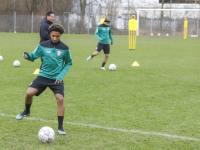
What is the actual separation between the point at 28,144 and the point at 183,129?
7.87 feet

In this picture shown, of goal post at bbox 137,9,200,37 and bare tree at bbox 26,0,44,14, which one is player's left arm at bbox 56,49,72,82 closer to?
goal post at bbox 137,9,200,37

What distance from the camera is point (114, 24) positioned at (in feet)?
151

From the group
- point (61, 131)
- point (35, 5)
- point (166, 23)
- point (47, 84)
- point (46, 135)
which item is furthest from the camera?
point (35, 5)

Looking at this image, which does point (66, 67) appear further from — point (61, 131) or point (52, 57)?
point (61, 131)

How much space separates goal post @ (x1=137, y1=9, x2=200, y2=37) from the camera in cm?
4256

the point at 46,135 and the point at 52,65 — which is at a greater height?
the point at 52,65

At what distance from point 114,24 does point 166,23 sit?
7045 millimetres

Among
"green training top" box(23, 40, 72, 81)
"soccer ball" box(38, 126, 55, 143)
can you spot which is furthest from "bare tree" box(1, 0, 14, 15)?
"soccer ball" box(38, 126, 55, 143)

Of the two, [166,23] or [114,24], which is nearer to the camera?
[166,23]

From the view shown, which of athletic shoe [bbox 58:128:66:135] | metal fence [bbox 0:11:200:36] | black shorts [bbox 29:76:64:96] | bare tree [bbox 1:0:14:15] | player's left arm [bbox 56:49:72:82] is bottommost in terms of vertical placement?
athletic shoe [bbox 58:128:66:135]

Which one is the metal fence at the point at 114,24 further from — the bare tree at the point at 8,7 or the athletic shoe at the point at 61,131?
the athletic shoe at the point at 61,131

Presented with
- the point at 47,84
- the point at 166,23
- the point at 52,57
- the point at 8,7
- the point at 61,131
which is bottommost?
the point at 61,131

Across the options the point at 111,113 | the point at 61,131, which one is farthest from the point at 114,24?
the point at 61,131

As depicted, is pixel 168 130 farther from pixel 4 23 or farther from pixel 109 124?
pixel 4 23
